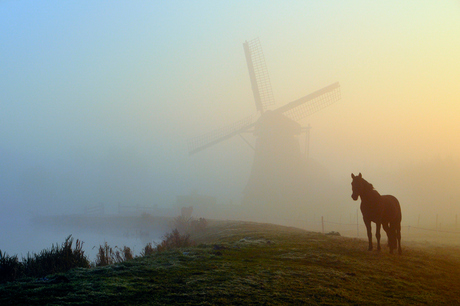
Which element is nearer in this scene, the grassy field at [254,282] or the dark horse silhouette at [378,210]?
the grassy field at [254,282]

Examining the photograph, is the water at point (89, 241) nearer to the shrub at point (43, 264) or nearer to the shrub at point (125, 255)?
the shrub at point (125, 255)

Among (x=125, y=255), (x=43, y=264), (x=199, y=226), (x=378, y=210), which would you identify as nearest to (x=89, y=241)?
(x=199, y=226)

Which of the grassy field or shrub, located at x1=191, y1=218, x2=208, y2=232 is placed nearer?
the grassy field

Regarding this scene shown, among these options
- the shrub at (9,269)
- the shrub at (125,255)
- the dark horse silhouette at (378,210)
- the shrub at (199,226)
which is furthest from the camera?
the shrub at (199,226)

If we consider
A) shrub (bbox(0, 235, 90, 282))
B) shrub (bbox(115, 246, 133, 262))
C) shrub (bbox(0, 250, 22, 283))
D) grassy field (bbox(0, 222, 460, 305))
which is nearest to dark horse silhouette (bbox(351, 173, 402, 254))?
grassy field (bbox(0, 222, 460, 305))

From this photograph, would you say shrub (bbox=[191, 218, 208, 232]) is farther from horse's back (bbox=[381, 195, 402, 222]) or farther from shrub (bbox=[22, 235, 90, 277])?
horse's back (bbox=[381, 195, 402, 222])

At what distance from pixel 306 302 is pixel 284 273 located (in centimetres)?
234

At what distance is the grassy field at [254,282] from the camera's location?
277 inches

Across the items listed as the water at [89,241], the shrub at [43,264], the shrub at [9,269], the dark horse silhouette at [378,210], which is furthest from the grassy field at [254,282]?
the water at [89,241]

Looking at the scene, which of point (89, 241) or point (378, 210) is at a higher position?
point (378, 210)

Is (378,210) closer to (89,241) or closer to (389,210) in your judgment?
(389,210)

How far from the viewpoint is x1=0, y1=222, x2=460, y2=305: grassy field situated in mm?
7039

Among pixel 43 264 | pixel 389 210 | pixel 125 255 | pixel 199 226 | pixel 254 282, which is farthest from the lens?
pixel 199 226

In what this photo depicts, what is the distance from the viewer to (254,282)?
8.35 m
